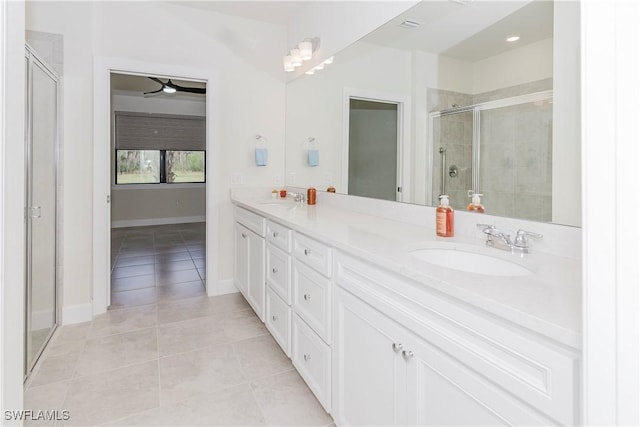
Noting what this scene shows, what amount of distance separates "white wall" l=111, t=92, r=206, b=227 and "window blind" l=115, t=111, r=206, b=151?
132 mm

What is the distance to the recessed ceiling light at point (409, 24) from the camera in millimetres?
1897

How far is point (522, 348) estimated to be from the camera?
0.71 m

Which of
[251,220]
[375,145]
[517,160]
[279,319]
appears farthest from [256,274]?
[517,160]

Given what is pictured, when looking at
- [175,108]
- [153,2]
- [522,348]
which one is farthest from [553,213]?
[175,108]

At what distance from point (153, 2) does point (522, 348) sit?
11.2 ft

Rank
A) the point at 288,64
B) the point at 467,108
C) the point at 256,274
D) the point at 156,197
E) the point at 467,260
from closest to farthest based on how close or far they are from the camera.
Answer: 1. the point at 467,260
2. the point at 467,108
3. the point at 256,274
4. the point at 288,64
5. the point at 156,197

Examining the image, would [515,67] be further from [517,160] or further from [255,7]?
[255,7]

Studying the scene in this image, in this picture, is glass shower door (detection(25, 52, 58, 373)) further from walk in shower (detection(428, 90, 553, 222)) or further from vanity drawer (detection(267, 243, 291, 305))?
walk in shower (detection(428, 90, 553, 222))

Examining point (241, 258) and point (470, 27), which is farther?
point (241, 258)

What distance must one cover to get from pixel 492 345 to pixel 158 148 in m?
7.38

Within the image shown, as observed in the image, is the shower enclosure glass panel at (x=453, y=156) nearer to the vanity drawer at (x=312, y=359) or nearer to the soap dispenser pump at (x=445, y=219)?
the soap dispenser pump at (x=445, y=219)

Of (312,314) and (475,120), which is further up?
(475,120)

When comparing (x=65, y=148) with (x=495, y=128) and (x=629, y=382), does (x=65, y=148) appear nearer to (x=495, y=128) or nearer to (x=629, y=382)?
(x=495, y=128)

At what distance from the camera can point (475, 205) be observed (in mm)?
1541
